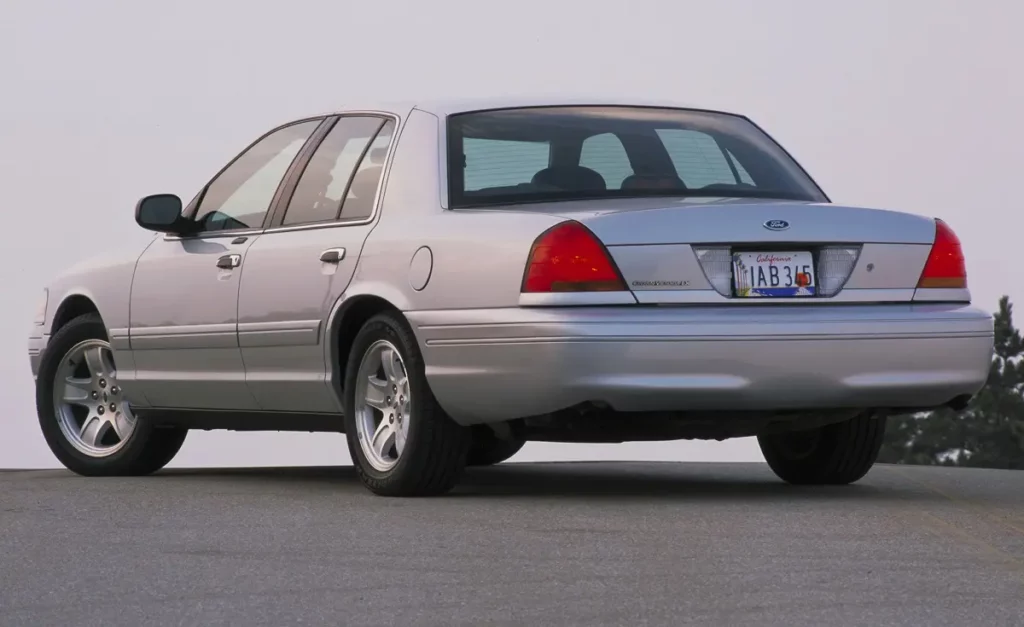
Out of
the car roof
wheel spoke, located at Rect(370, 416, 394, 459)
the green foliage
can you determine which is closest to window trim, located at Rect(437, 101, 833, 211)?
the car roof

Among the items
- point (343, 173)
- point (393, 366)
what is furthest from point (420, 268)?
point (343, 173)

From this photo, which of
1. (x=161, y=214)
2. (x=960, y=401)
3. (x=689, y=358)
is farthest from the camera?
(x=161, y=214)

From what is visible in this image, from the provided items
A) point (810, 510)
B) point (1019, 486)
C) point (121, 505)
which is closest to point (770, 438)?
point (1019, 486)

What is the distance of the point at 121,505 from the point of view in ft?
26.8

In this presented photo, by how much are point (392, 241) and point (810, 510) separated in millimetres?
1984

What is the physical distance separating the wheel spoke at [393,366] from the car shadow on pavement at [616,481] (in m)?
0.53

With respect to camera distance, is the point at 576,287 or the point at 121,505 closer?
the point at 576,287

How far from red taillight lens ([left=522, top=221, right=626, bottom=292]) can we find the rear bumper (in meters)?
0.09

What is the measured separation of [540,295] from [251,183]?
2549 millimetres

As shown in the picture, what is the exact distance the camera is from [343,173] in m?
8.89

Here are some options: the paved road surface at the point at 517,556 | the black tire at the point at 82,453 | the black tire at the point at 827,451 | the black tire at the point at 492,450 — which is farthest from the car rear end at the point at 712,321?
the black tire at the point at 82,453

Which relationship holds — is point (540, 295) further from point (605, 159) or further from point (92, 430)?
point (92, 430)

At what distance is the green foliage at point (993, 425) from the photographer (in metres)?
53.1

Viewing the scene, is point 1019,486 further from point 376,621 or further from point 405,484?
point 376,621
